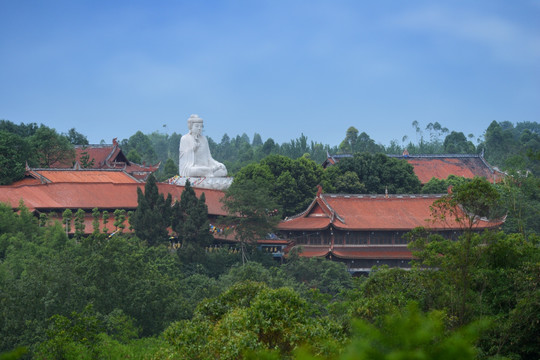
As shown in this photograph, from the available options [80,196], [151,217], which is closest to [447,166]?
[80,196]

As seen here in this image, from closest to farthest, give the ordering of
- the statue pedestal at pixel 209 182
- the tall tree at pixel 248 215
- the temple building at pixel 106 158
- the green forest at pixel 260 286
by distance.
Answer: the green forest at pixel 260 286 < the tall tree at pixel 248 215 < the statue pedestal at pixel 209 182 < the temple building at pixel 106 158

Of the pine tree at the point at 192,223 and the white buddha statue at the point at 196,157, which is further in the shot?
the white buddha statue at the point at 196,157

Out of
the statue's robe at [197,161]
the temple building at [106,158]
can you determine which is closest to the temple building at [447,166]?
the temple building at [106,158]

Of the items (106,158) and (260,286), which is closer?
(260,286)

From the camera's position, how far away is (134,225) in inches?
1522

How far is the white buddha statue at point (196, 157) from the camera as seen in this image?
5047cm

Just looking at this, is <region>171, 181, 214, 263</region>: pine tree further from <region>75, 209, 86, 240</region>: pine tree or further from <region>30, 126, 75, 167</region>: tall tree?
<region>30, 126, 75, 167</region>: tall tree

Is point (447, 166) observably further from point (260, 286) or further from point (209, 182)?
point (260, 286)

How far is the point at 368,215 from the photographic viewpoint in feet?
144

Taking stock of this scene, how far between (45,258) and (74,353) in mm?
10786

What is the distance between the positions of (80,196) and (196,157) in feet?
35.3

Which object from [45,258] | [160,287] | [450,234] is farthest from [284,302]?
[450,234]

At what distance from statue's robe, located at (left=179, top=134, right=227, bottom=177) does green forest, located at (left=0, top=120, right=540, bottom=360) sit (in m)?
3.00

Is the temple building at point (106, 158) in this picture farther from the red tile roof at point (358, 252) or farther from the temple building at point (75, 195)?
the red tile roof at point (358, 252)
